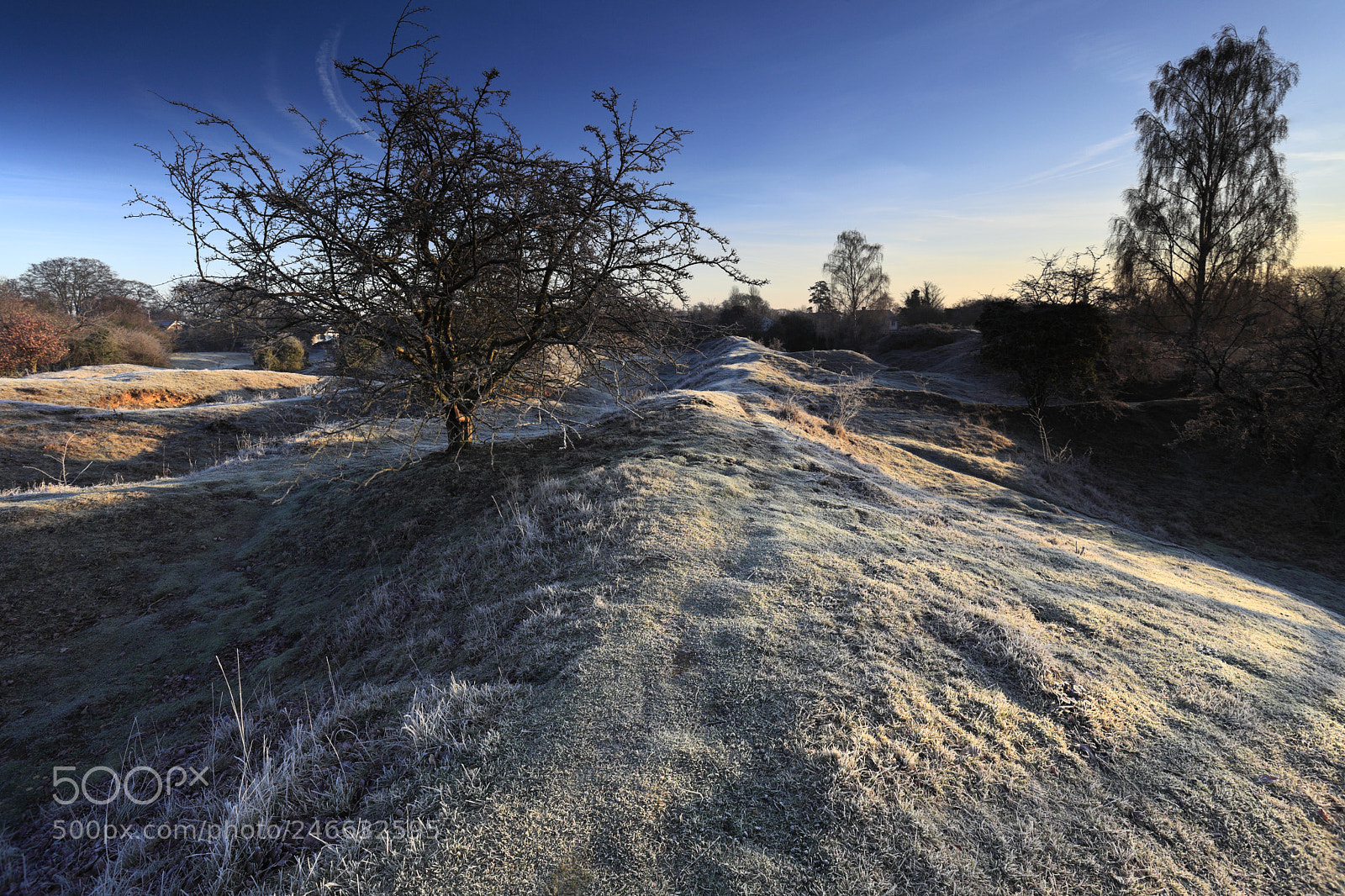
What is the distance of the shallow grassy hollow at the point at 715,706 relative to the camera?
219 cm

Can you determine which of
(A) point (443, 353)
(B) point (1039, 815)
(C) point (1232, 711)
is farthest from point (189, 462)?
(C) point (1232, 711)

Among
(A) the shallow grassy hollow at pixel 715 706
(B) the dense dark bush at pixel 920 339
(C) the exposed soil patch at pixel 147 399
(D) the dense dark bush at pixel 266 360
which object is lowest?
(A) the shallow grassy hollow at pixel 715 706

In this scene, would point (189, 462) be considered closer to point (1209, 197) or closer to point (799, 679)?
point (799, 679)

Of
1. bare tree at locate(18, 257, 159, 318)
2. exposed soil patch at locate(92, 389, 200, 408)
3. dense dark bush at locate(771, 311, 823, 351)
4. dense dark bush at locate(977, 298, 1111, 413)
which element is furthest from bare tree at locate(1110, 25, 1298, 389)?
bare tree at locate(18, 257, 159, 318)

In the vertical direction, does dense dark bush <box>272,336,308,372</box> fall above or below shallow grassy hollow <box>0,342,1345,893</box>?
above

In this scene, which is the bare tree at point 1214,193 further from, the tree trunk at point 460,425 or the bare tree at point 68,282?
the bare tree at point 68,282

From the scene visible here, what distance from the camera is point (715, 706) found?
2955 millimetres

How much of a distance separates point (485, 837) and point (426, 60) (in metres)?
7.39

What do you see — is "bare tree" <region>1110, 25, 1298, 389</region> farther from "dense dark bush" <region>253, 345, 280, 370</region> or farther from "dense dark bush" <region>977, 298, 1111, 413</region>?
"dense dark bush" <region>253, 345, 280, 370</region>

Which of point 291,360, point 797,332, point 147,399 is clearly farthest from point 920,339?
point 291,360

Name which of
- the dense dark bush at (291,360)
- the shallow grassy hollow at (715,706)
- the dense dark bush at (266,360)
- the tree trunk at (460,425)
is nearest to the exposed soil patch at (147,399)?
the shallow grassy hollow at (715,706)

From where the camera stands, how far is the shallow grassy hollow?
2189mm

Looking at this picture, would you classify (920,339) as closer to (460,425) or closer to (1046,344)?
(1046,344)

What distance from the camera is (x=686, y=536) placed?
5.33m
